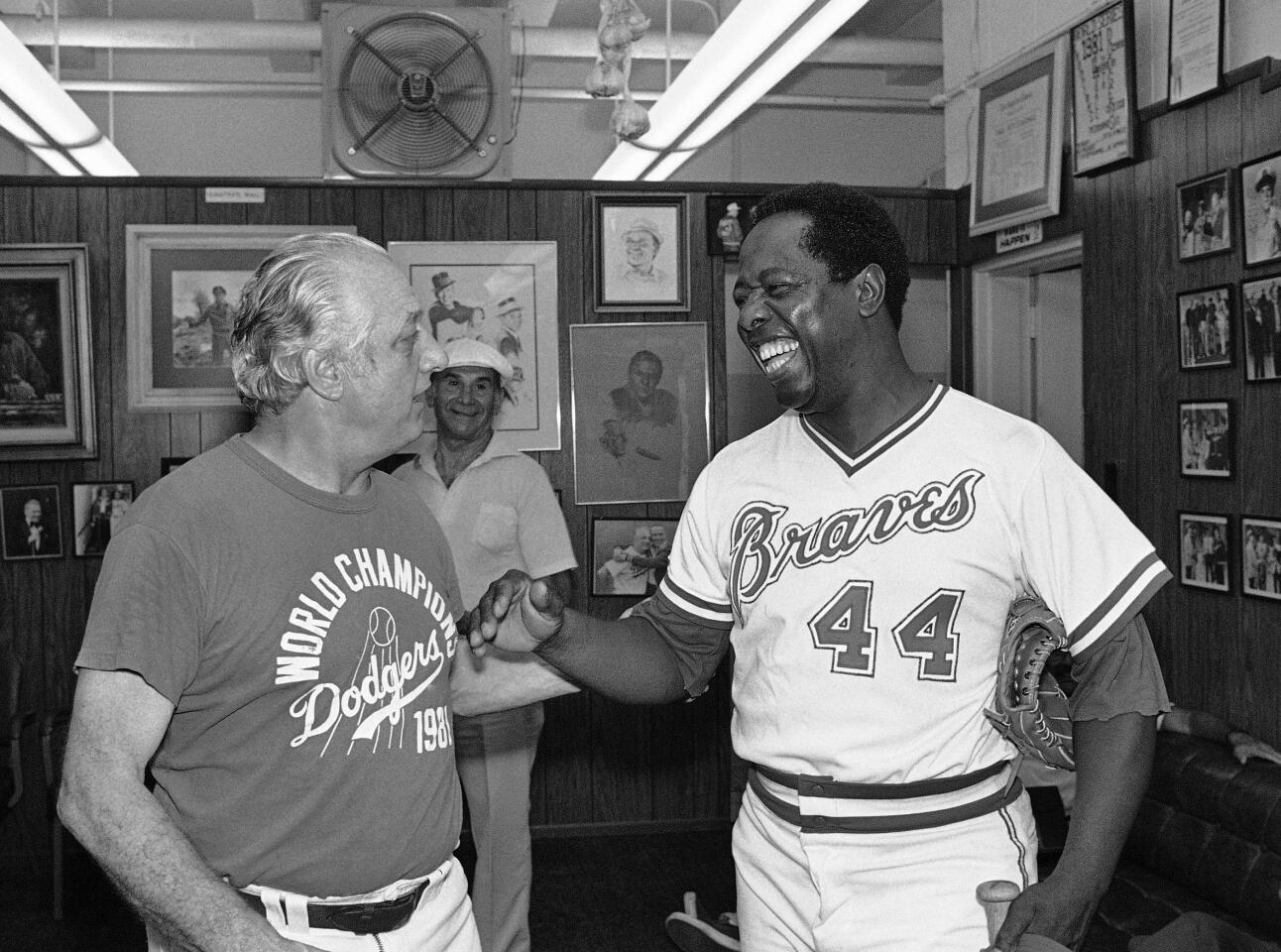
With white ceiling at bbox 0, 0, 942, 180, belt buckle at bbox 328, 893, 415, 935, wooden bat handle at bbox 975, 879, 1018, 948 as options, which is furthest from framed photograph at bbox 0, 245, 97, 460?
wooden bat handle at bbox 975, 879, 1018, 948

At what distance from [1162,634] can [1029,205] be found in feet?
5.60

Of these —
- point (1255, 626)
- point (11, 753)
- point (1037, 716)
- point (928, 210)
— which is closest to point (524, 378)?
point (928, 210)

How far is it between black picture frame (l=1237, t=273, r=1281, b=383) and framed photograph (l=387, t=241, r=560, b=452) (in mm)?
2638

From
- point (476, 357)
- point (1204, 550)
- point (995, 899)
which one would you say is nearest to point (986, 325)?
point (1204, 550)

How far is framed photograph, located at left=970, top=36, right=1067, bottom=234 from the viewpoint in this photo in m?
4.57

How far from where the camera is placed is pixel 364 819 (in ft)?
5.64

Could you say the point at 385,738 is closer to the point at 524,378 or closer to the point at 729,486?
the point at 729,486

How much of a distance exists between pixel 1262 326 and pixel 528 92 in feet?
22.4

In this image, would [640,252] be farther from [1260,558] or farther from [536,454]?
[1260,558]

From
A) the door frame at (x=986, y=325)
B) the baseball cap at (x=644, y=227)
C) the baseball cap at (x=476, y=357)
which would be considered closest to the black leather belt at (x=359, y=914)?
the baseball cap at (x=476, y=357)

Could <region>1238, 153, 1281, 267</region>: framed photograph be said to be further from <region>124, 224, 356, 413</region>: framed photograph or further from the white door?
<region>124, 224, 356, 413</region>: framed photograph

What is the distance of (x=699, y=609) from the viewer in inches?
85.2

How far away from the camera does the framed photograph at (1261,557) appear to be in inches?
142

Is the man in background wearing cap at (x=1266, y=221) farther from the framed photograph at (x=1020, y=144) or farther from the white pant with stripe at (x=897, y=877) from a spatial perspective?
the white pant with stripe at (x=897, y=877)
